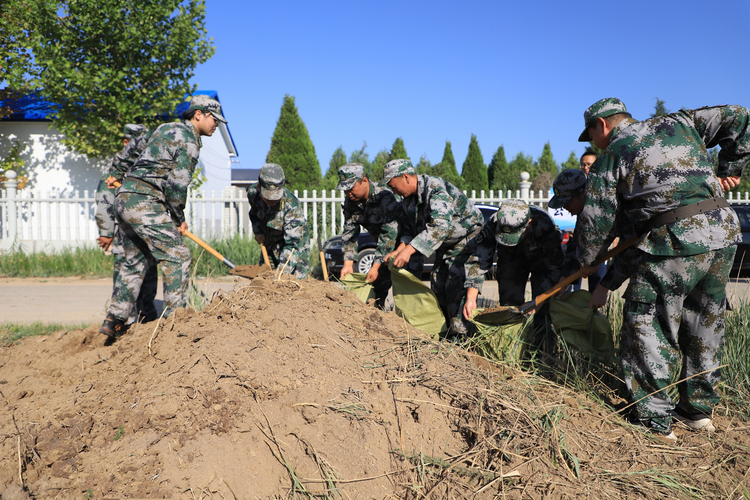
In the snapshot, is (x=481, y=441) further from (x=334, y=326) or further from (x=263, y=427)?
(x=334, y=326)

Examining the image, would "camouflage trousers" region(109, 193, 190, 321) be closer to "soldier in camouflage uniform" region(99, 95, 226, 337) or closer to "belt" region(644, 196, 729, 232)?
"soldier in camouflage uniform" region(99, 95, 226, 337)

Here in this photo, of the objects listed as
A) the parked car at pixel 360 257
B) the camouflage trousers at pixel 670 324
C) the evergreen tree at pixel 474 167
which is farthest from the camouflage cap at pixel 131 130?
the evergreen tree at pixel 474 167

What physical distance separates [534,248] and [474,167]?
18.6m

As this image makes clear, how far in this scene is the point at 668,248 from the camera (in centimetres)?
234

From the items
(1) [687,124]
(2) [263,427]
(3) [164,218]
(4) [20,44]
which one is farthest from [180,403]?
(4) [20,44]

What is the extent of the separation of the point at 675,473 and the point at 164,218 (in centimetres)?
368

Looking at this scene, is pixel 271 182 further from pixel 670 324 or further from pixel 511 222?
pixel 670 324

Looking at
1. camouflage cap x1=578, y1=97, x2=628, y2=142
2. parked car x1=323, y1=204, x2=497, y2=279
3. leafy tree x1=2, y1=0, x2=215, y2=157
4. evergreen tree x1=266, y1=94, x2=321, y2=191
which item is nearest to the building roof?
leafy tree x1=2, y1=0, x2=215, y2=157

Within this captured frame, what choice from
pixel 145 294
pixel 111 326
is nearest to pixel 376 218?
pixel 145 294

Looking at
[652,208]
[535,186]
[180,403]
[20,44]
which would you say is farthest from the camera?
[535,186]

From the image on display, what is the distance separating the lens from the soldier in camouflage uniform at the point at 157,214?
3.80 metres

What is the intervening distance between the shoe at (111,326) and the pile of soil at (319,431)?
0.93 meters

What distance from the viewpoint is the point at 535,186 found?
17.3m

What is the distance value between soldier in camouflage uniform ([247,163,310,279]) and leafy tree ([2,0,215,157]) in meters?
6.87
